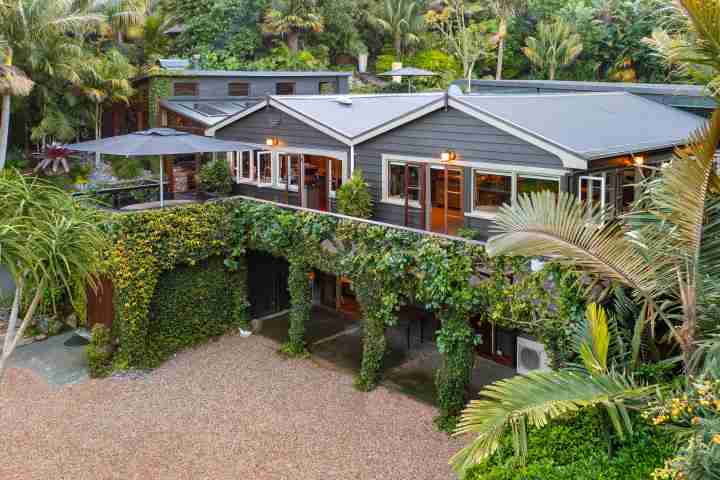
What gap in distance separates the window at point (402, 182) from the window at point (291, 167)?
9.62ft

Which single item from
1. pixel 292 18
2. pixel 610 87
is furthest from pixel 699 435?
pixel 292 18

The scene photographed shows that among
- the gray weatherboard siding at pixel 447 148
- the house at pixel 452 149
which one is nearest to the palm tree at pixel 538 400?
the house at pixel 452 149

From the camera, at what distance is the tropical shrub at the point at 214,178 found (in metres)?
17.0

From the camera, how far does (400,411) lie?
41.2ft

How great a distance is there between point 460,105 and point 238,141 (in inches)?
273

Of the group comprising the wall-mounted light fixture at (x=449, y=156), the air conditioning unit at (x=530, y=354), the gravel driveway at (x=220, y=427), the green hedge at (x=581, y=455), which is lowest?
the gravel driveway at (x=220, y=427)

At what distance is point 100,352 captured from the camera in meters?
14.4

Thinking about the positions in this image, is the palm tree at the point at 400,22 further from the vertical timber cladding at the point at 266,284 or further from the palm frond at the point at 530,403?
the palm frond at the point at 530,403

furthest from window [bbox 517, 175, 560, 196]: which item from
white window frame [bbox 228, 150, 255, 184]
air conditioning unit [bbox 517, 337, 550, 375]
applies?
white window frame [bbox 228, 150, 255, 184]

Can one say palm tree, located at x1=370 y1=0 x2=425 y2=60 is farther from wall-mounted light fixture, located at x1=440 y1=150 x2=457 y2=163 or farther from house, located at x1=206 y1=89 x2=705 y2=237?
wall-mounted light fixture, located at x1=440 y1=150 x2=457 y2=163

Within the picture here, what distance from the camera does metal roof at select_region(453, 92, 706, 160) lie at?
11758 millimetres

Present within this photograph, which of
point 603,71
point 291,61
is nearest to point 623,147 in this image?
point 291,61

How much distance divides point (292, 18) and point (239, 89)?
9.94 m

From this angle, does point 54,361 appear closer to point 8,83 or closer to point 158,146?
point 158,146
